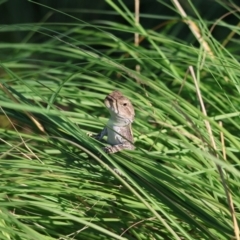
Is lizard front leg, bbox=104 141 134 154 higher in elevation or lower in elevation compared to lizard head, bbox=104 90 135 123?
lower

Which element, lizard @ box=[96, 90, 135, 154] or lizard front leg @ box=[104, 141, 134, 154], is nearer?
lizard front leg @ box=[104, 141, 134, 154]

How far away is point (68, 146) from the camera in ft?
10.3

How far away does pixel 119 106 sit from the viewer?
3277 mm

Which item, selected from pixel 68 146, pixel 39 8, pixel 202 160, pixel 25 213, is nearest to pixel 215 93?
pixel 202 160

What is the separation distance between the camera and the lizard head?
10.7 feet

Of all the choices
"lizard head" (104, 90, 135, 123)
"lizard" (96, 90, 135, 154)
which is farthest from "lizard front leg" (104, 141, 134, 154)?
"lizard head" (104, 90, 135, 123)

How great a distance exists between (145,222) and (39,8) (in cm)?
411

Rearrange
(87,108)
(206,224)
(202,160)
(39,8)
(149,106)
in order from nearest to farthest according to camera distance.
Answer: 1. (206,224)
2. (202,160)
3. (149,106)
4. (87,108)
5. (39,8)

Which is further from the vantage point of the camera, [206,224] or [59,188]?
[59,188]

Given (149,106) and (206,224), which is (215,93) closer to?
(149,106)

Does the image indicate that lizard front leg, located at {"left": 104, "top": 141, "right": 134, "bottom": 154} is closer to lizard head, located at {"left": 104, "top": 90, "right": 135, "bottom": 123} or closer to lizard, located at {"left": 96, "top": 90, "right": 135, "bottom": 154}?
lizard, located at {"left": 96, "top": 90, "right": 135, "bottom": 154}

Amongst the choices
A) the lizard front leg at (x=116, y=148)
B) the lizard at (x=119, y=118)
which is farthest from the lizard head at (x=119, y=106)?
the lizard front leg at (x=116, y=148)

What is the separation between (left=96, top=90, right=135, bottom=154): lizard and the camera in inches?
128

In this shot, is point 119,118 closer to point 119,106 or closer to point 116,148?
point 119,106
